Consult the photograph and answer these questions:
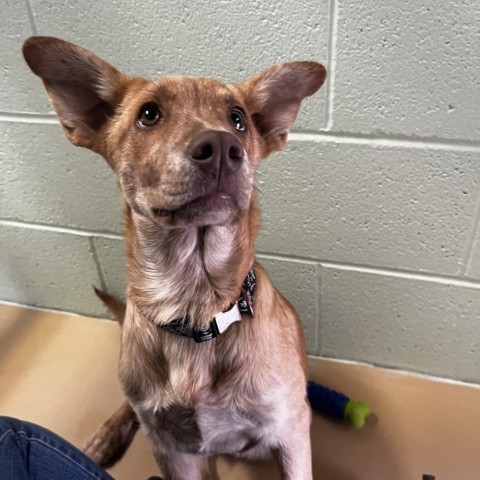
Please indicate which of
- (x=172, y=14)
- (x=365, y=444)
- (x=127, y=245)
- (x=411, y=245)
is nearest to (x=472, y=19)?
(x=411, y=245)

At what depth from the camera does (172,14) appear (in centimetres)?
126

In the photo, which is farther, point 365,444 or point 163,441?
point 365,444

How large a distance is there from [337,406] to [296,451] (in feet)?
1.51

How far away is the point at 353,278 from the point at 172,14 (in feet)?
3.05

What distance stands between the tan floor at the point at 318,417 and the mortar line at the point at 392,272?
1.29 ft

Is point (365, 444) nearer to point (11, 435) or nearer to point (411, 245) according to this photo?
point (411, 245)

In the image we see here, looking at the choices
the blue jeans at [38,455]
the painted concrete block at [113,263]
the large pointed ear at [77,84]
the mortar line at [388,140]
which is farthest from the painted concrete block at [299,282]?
the blue jeans at [38,455]

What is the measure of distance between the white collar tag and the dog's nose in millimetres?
333

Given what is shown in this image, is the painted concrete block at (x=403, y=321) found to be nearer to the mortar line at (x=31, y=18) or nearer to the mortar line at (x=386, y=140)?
the mortar line at (x=386, y=140)

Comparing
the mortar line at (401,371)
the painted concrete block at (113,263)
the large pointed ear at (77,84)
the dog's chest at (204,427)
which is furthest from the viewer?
the painted concrete block at (113,263)

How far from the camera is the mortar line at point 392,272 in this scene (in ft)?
4.72

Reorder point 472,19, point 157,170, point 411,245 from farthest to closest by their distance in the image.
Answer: point 411,245 → point 472,19 → point 157,170

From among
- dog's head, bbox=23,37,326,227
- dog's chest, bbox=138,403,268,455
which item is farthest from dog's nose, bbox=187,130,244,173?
dog's chest, bbox=138,403,268,455

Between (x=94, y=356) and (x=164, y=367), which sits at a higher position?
(x=164, y=367)
